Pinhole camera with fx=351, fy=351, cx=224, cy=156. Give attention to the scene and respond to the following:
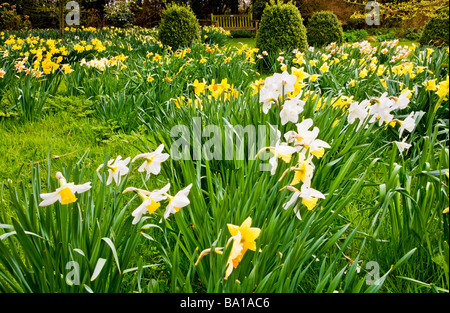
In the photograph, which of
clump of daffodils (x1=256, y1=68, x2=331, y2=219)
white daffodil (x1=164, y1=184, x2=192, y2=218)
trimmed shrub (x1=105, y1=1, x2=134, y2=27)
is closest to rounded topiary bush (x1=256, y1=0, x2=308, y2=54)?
clump of daffodils (x1=256, y1=68, x2=331, y2=219)

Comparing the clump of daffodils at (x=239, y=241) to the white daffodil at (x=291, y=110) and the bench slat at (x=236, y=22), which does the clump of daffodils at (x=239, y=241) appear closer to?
the white daffodil at (x=291, y=110)

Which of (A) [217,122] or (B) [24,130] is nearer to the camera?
(A) [217,122]

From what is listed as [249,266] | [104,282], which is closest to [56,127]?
[104,282]

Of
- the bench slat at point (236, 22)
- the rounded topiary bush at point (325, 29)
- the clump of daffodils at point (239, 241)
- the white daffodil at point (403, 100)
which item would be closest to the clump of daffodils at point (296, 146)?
the clump of daffodils at point (239, 241)

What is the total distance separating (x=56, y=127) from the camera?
3057 millimetres

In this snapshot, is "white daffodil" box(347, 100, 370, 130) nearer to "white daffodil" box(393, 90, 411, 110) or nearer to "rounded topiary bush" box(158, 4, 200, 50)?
"white daffodil" box(393, 90, 411, 110)

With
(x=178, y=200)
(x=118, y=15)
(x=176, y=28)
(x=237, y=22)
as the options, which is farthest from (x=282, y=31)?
(x=237, y=22)

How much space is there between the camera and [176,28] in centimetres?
721

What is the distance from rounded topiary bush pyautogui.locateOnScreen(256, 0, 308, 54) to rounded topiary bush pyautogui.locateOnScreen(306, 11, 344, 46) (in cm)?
146

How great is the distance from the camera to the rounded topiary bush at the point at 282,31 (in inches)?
236

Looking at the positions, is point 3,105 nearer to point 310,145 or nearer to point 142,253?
point 142,253

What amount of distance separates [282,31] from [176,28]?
7.81 feet
